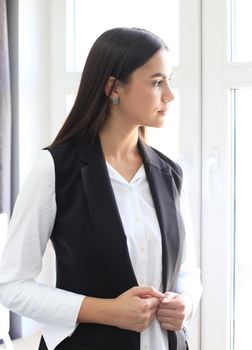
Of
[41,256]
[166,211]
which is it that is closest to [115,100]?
[166,211]

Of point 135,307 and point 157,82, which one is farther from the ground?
point 157,82

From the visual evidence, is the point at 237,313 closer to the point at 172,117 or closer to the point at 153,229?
the point at 172,117

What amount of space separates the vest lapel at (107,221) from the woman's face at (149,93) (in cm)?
16

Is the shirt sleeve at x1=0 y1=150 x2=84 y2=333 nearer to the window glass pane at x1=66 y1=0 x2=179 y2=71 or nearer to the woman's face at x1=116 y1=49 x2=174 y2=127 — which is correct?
the woman's face at x1=116 y1=49 x2=174 y2=127

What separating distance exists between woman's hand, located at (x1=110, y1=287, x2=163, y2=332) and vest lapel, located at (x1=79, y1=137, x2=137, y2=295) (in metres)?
0.05

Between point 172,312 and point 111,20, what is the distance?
5.55 feet

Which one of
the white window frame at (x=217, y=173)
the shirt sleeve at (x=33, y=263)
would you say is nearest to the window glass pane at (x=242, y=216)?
the white window frame at (x=217, y=173)

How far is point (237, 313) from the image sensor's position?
210 centimetres

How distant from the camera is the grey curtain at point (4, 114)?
239 cm

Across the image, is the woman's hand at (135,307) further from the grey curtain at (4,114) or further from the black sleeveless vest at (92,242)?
the grey curtain at (4,114)

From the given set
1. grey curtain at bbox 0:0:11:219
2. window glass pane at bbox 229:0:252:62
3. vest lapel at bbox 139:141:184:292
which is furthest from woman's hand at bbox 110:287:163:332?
grey curtain at bbox 0:0:11:219

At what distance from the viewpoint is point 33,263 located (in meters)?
1.14

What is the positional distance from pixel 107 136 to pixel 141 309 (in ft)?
1.45

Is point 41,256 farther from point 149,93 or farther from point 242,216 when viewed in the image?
point 242,216
